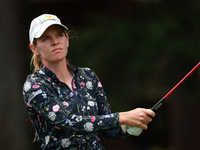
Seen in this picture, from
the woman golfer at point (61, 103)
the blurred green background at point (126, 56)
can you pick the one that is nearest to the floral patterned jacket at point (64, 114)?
the woman golfer at point (61, 103)

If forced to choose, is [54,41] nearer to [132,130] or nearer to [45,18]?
[45,18]

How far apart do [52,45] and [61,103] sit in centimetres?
38

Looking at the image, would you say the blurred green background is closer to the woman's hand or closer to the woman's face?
the woman's face

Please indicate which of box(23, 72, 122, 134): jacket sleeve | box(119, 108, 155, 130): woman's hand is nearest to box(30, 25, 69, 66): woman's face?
box(23, 72, 122, 134): jacket sleeve

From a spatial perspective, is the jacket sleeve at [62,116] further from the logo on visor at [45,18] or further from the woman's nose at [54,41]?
the logo on visor at [45,18]

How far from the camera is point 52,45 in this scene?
2.93 metres

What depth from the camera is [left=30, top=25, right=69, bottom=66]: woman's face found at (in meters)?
2.94

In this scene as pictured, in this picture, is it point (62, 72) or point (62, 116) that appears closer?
point (62, 116)

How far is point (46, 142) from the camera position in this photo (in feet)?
9.43

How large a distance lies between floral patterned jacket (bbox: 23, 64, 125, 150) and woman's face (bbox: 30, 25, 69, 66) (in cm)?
8

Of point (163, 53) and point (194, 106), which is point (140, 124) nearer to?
point (163, 53)

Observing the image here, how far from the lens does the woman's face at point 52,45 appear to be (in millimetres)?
2935

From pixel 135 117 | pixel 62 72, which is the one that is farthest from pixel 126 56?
pixel 135 117

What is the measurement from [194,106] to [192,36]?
1.86 m
